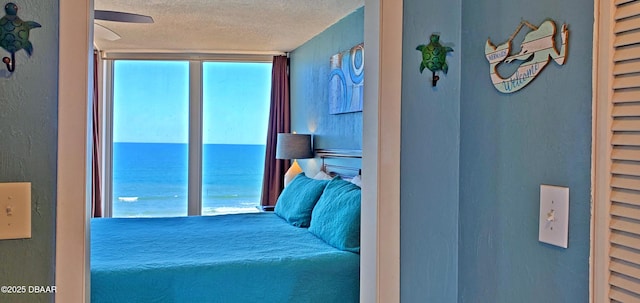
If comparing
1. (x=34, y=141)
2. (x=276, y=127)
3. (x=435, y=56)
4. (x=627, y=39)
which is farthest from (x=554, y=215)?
(x=276, y=127)

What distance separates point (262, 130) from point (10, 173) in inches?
209

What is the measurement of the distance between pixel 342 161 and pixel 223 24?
1.60 meters

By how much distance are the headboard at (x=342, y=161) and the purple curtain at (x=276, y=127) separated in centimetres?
127

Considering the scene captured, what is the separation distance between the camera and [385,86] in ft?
4.59

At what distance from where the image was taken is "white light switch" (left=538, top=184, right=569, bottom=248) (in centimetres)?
100

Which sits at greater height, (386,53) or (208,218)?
(386,53)

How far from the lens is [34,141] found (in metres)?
1.09

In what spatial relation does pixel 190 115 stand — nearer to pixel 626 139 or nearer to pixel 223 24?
pixel 223 24

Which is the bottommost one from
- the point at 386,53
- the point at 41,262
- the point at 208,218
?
the point at 208,218

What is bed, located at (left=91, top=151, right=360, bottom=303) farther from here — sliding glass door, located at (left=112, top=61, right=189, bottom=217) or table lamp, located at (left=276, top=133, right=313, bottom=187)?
sliding glass door, located at (left=112, top=61, right=189, bottom=217)

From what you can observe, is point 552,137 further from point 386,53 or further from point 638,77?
point 386,53

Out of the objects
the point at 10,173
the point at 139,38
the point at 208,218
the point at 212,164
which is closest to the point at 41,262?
the point at 10,173

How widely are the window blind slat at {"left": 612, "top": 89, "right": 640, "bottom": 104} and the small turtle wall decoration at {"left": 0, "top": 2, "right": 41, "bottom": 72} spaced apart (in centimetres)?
112

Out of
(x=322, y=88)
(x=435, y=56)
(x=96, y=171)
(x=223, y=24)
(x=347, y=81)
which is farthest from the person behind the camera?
(x=96, y=171)
